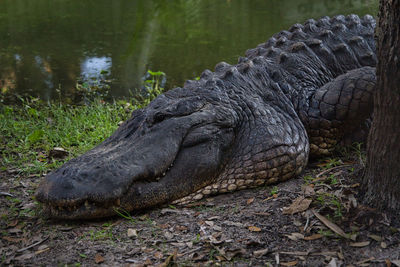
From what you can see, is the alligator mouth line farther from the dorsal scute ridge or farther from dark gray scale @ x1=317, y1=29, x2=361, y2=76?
dark gray scale @ x1=317, y1=29, x2=361, y2=76

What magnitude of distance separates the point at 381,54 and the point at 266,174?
127cm

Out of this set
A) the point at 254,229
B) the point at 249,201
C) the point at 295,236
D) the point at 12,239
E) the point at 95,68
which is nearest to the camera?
the point at 295,236

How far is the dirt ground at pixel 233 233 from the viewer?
88.2 inches

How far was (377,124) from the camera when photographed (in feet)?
7.84

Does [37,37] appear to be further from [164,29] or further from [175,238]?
[175,238]

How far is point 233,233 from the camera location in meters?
2.57

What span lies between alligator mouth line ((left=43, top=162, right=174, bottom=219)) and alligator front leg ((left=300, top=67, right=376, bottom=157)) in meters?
1.60

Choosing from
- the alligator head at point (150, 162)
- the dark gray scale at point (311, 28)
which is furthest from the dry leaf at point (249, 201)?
the dark gray scale at point (311, 28)

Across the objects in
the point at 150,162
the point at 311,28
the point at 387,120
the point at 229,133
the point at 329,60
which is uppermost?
the point at 311,28

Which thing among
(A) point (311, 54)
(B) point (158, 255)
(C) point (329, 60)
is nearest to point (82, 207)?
(B) point (158, 255)

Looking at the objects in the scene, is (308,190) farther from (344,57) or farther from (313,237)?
(344,57)

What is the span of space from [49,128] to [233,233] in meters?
3.20

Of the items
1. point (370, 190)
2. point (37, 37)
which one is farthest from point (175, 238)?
point (37, 37)

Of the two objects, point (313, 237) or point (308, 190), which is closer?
Answer: point (313, 237)
